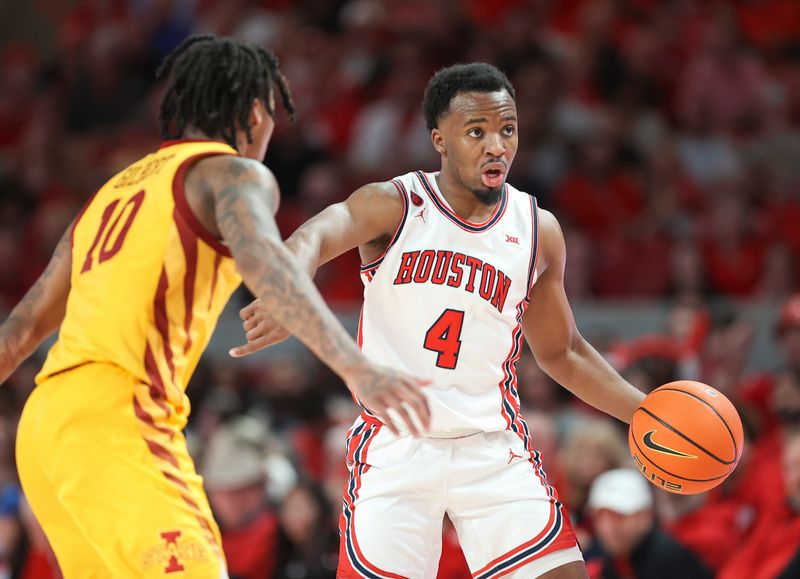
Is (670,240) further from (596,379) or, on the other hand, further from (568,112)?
(596,379)

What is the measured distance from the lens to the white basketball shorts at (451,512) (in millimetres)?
4387

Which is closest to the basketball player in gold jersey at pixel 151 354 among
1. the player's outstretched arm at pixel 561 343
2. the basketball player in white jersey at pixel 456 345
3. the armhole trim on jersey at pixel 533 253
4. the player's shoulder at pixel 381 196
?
the basketball player in white jersey at pixel 456 345

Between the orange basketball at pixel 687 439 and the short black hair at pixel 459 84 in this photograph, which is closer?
the orange basketball at pixel 687 439

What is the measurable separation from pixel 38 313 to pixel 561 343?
82.4 inches

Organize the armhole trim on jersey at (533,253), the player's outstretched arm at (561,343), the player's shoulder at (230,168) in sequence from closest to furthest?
the player's shoulder at (230,168) → the armhole trim on jersey at (533,253) → the player's outstretched arm at (561,343)

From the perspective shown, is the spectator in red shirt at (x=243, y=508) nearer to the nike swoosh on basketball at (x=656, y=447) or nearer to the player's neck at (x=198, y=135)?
the nike swoosh on basketball at (x=656, y=447)

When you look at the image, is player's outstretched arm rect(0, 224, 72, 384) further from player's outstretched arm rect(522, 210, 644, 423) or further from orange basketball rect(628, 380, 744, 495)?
orange basketball rect(628, 380, 744, 495)

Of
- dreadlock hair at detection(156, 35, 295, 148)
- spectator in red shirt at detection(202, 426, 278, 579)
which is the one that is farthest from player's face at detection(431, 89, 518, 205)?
spectator in red shirt at detection(202, 426, 278, 579)

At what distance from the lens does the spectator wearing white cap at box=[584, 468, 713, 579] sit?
253 inches

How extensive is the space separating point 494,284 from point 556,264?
14.7 inches

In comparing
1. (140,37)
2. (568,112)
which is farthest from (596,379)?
(140,37)

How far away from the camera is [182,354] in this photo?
12.1ft

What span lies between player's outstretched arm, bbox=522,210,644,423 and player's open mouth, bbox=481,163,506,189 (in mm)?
298

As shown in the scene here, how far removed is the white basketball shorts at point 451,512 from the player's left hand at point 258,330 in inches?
28.7
